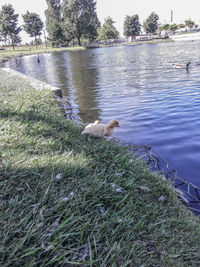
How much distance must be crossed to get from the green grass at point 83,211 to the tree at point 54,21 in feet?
285

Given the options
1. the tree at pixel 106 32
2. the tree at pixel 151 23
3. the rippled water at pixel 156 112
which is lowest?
the rippled water at pixel 156 112

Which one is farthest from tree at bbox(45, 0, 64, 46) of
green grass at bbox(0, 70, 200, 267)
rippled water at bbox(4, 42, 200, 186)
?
green grass at bbox(0, 70, 200, 267)

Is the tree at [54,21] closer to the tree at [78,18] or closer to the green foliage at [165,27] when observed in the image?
the tree at [78,18]

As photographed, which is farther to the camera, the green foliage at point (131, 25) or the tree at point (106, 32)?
the green foliage at point (131, 25)

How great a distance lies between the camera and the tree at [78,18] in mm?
76125

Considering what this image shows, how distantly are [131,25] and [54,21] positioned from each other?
2371 inches

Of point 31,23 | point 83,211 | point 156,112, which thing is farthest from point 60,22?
point 83,211

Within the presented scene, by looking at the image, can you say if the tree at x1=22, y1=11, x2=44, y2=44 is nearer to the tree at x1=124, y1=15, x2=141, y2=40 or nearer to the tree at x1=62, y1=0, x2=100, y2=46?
the tree at x1=62, y1=0, x2=100, y2=46

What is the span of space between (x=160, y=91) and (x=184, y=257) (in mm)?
10583

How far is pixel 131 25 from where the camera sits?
126 meters

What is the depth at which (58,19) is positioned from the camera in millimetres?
85875

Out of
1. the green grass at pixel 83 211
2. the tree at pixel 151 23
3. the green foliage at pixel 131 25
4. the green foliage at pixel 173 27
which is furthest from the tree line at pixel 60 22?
the green grass at pixel 83 211

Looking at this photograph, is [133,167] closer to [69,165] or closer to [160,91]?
[69,165]

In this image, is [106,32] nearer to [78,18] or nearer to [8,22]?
[78,18]
